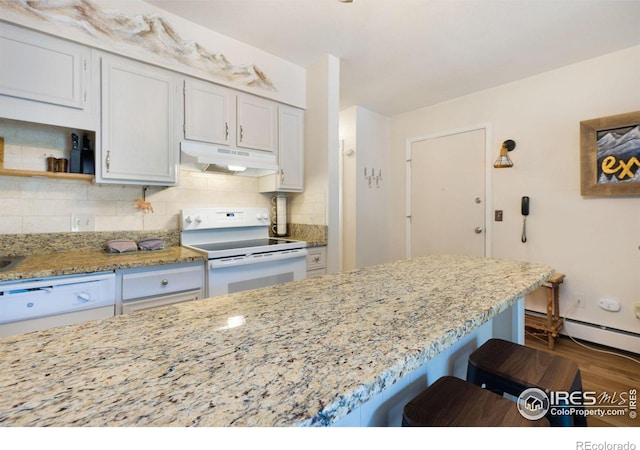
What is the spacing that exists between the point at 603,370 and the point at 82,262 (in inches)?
138

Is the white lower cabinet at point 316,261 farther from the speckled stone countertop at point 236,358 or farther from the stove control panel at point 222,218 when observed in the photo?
the speckled stone countertop at point 236,358

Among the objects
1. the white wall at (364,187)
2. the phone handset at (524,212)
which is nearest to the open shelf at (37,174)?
the white wall at (364,187)

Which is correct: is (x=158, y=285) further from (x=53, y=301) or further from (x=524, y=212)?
(x=524, y=212)

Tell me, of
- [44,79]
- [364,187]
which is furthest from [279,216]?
[44,79]

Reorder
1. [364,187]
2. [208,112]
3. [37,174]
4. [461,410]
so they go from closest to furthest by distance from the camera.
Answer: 1. [461,410]
2. [37,174]
3. [208,112]
4. [364,187]

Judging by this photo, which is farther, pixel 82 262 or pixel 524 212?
pixel 524 212

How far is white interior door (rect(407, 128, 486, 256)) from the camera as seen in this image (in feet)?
10.3

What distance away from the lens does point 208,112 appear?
2.22 m

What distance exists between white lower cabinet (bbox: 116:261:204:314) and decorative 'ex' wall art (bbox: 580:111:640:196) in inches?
125

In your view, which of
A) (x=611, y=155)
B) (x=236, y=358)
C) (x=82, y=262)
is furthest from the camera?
(x=611, y=155)

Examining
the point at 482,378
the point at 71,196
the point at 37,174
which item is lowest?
the point at 482,378

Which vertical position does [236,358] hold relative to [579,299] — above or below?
above
